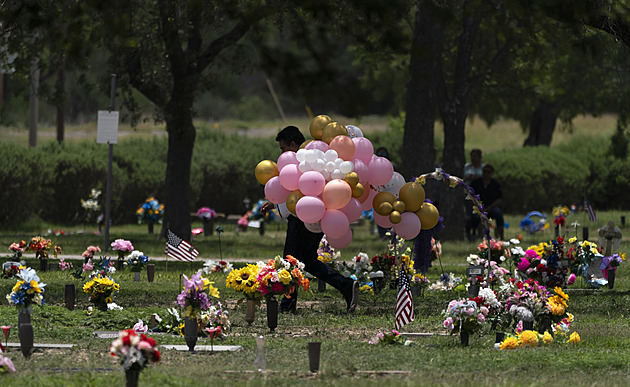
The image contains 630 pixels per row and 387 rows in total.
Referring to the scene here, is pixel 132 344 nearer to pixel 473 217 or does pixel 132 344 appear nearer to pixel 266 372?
pixel 266 372

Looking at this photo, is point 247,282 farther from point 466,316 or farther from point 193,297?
point 466,316

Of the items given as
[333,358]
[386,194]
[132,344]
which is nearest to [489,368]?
[333,358]

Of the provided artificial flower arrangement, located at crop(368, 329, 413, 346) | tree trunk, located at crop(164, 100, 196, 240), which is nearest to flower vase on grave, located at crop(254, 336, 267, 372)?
artificial flower arrangement, located at crop(368, 329, 413, 346)

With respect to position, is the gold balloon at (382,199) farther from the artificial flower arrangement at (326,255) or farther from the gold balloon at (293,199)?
the artificial flower arrangement at (326,255)

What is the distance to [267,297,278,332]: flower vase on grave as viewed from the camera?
12.4 meters

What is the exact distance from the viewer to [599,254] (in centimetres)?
1700

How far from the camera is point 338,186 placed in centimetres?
1296

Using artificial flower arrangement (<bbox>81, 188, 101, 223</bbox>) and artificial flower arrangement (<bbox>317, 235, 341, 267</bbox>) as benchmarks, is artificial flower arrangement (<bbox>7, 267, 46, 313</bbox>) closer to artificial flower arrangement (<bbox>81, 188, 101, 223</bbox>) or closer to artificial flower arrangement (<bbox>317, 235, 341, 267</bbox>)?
artificial flower arrangement (<bbox>317, 235, 341, 267</bbox>)

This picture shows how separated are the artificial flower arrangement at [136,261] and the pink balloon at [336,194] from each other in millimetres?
5182

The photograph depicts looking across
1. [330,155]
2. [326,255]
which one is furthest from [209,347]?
[326,255]

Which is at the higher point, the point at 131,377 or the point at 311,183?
the point at 311,183

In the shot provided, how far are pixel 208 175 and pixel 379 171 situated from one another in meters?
23.6

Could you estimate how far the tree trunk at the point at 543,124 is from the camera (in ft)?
168

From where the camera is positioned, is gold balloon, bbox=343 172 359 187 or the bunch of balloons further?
gold balloon, bbox=343 172 359 187
